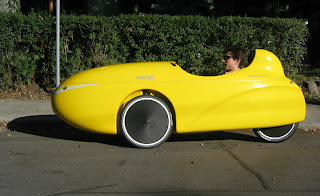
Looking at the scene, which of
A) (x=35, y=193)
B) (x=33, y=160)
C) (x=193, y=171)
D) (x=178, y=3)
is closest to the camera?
(x=35, y=193)

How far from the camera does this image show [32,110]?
795 centimetres

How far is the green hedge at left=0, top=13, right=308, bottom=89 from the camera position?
9.17 metres

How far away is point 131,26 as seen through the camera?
30.2ft

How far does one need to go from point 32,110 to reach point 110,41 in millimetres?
2271

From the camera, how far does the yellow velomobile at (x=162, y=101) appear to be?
563 cm

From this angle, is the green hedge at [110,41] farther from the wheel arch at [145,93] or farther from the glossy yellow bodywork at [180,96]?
the wheel arch at [145,93]

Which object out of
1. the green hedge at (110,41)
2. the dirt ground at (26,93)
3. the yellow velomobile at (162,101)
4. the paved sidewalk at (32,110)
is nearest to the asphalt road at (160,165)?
the yellow velomobile at (162,101)

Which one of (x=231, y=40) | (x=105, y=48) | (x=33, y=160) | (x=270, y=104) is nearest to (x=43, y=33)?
(x=105, y=48)

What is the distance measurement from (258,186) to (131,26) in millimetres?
5568

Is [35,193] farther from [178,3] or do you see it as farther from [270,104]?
[178,3]

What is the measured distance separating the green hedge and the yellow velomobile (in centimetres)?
347

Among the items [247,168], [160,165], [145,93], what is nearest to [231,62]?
[145,93]

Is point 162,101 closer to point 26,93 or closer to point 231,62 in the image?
point 231,62

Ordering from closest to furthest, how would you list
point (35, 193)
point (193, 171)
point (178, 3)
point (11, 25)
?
point (35, 193) → point (193, 171) → point (11, 25) → point (178, 3)
